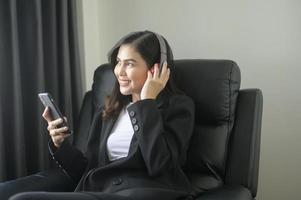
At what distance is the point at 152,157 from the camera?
1.25 metres

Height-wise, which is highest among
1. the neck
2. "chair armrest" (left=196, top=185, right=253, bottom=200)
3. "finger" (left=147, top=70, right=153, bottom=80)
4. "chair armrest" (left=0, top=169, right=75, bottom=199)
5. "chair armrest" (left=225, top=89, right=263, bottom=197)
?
"finger" (left=147, top=70, right=153, bottom=80)

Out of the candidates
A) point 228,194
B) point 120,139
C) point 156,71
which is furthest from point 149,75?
point 228,194

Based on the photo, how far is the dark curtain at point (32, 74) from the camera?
173cm

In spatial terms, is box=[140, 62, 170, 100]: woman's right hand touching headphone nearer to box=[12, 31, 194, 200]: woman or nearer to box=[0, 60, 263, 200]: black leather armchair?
box=[12, 31, 194, 200]: woman

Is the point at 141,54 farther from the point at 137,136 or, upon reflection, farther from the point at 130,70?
the point at 137,136

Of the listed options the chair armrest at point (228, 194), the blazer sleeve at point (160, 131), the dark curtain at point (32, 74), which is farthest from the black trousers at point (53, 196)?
the dark curtain at point (32, 74)

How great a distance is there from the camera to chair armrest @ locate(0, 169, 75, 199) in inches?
53.3

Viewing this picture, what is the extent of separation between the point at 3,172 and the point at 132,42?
808 mm

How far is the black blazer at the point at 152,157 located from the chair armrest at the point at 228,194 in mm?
87

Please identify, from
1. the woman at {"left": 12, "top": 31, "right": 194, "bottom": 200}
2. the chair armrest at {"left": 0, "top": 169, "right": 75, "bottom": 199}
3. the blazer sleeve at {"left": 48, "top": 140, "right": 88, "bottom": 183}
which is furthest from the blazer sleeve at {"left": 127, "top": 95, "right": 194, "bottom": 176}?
the chair armrest at {"left": 0, "top": 169, "right": 75, "bottom": 199}

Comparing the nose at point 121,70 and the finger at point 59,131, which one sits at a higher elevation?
the nose at point 121,70

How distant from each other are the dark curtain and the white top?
0.50 metres

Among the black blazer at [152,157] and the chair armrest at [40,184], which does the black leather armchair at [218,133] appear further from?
the black blazer at [152,157]

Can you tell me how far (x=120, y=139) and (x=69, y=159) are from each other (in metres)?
0.21
